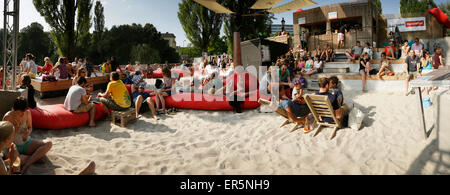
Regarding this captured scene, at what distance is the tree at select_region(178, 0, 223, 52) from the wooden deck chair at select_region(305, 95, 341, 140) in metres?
20.7

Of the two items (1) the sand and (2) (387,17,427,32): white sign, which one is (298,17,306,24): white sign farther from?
(1) the sand

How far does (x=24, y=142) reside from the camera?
3.17 m

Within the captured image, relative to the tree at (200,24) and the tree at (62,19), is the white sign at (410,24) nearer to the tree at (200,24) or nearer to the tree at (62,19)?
the tree at (200,24)

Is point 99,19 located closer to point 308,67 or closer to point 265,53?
point 265,53

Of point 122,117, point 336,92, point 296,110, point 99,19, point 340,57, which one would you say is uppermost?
point 99,19

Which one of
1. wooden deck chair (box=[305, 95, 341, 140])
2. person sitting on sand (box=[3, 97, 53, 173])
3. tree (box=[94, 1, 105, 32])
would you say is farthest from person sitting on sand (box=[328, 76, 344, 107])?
tree (box=[94, 1, 105, 32])

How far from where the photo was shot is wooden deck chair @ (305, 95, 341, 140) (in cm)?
456

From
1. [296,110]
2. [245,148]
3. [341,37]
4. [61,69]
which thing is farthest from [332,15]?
[61,69]

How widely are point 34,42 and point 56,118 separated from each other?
127 feet

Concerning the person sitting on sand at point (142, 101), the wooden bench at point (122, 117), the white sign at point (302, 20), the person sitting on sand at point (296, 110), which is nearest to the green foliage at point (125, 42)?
the white sign at point (302, 20)
